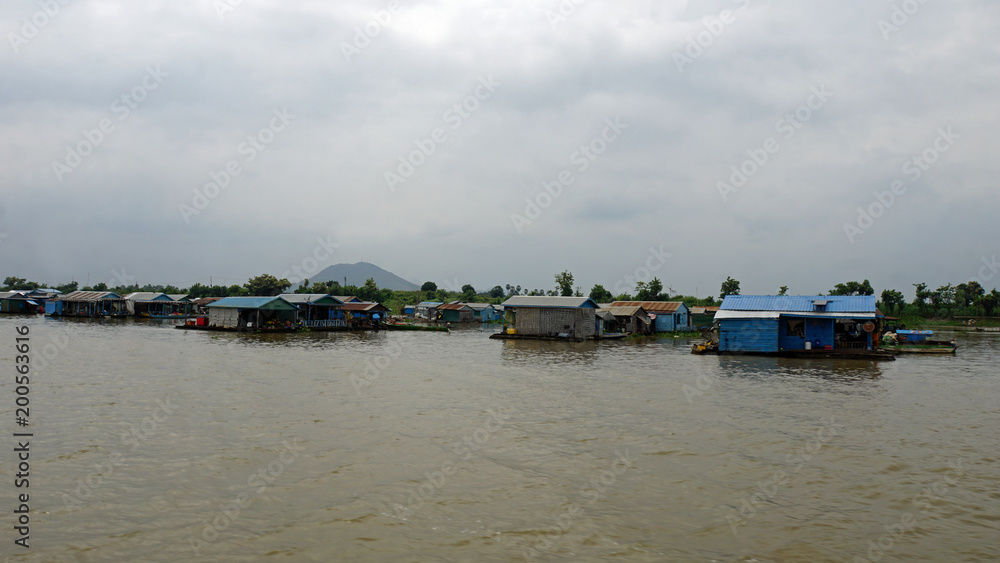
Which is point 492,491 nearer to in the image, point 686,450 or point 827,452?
point 686,450

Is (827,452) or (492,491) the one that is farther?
(827,452)

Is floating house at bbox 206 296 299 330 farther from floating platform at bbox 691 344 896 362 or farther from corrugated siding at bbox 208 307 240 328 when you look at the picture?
floating platform at bbox 691 344 896 362

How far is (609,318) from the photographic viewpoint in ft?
123

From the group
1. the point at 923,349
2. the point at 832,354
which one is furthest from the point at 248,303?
the point at 923,349

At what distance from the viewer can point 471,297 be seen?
281 ft

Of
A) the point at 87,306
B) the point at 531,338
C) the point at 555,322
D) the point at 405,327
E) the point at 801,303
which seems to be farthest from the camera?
the point at 87,306

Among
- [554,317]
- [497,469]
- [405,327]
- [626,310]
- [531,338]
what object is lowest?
[497,469]

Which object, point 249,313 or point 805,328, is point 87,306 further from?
point 805,328

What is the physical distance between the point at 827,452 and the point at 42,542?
10.7m

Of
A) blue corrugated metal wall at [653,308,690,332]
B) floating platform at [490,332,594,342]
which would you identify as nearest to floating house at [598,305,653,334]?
blue corrugated metal wall at [653,308,690,332]

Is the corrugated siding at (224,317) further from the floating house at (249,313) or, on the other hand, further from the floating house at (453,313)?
the floating house at (453,313)

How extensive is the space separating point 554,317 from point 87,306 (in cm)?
4624

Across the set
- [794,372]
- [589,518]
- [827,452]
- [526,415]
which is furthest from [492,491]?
[794,372]

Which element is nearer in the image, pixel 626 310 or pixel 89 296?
pixel 626 310
